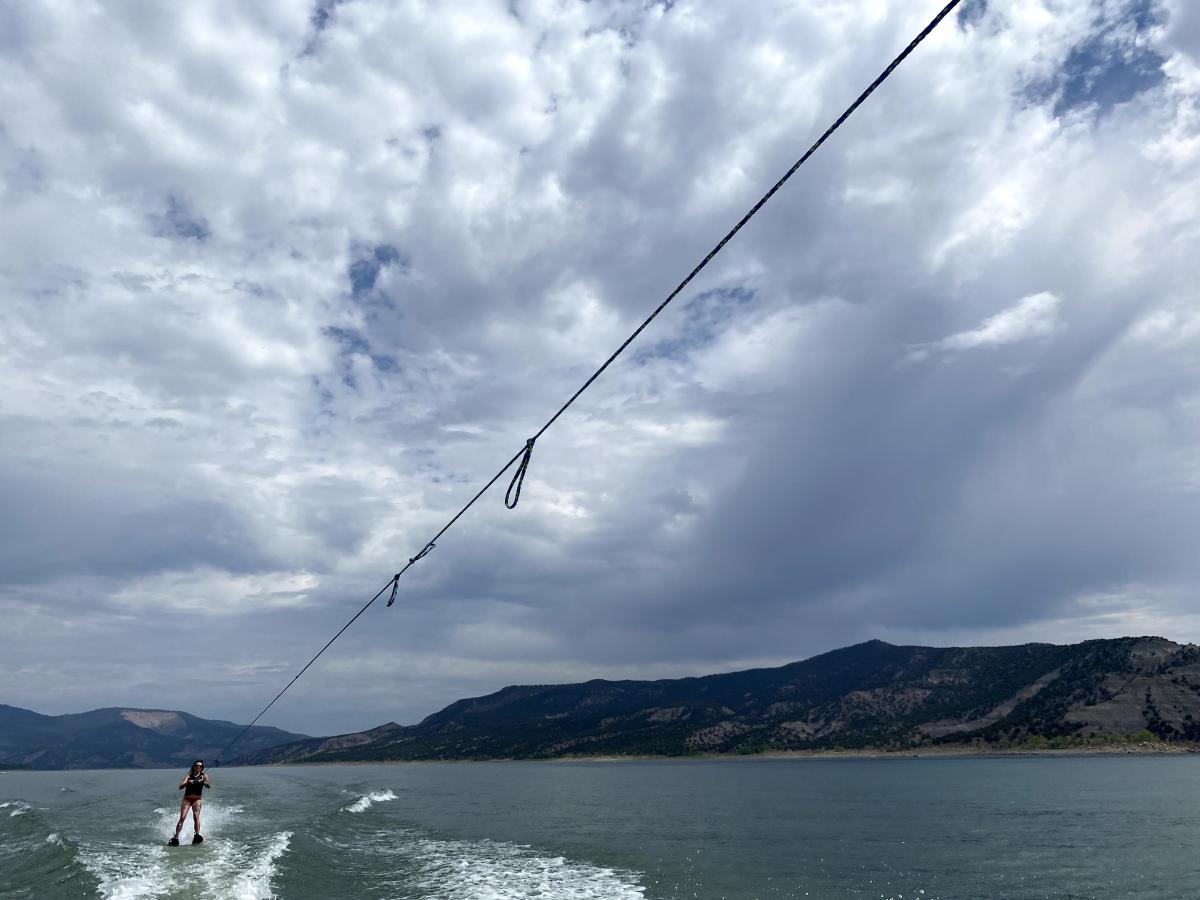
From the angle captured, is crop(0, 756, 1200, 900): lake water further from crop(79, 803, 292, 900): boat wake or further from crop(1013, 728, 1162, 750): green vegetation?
crop(1013, 728, 1162, 750): green vegetation

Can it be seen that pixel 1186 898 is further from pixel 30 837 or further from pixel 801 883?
pixel 30 837

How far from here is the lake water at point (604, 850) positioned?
30.2 metres

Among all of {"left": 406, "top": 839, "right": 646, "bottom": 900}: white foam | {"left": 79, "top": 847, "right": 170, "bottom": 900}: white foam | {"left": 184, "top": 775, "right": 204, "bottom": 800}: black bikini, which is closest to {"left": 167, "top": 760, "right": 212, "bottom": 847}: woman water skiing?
{"left": 184, "top": 775, "right": 204, "bottom": 800}: black bikini

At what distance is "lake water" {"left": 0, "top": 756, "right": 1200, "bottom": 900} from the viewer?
30.2 metres

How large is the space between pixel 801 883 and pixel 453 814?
40433mm

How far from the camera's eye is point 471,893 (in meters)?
29.3

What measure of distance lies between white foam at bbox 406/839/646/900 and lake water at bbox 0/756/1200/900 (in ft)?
0.40

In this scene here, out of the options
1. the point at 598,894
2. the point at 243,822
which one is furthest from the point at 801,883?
the point at 243,822

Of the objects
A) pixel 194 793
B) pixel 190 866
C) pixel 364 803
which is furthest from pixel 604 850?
pixel 364 803

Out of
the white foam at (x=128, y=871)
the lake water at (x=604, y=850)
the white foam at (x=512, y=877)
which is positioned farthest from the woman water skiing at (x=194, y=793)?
the white foam at (x=512, y=877)

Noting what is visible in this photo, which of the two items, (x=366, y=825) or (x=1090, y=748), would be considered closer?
(x=366, y=825)

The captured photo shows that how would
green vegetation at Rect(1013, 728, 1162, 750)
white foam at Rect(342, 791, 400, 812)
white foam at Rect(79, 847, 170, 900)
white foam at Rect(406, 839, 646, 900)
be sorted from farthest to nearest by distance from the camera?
green vegetation at Rect(1013, 728, 1162, 750)
white foam at Rect(342, 791, 400, 812)
white foam at Rect(406, 839, 646, 900)
white foam at Rect(79, 847, 170, 900)

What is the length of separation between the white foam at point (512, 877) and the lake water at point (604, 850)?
0.12m

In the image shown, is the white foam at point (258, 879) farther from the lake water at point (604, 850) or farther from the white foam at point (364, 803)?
the white foam at point (364, 803)
